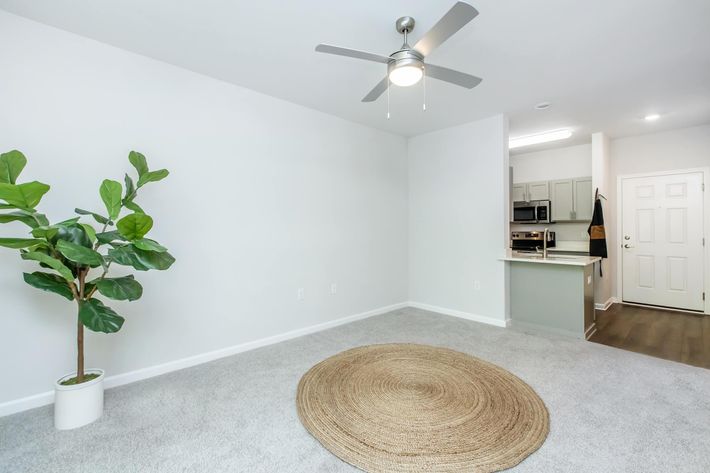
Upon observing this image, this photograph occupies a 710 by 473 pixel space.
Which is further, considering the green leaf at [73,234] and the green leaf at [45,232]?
the green leaf at [73,234]

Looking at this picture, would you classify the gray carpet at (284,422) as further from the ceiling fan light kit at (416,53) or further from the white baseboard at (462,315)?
the ceiling fan light kit at (416,53)

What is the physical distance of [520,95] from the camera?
341 centimetres

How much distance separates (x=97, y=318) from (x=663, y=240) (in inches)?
268

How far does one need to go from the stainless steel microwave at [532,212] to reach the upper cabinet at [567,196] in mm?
143

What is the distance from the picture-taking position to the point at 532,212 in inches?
217

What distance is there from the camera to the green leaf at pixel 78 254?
5.66 ft

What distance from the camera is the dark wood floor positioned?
314 cm

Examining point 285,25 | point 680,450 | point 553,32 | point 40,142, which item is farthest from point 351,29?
point 680,450

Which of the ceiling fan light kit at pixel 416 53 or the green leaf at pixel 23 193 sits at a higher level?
the ceiling fan light kit at pixel 416 53

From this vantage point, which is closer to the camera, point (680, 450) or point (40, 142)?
point (680, 450)

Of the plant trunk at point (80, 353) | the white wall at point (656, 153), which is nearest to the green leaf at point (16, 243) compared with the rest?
the plant trunk at point (80, 353)

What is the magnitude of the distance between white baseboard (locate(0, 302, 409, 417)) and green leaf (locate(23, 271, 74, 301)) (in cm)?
92

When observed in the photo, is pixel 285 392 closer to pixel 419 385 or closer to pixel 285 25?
pixel 419 385

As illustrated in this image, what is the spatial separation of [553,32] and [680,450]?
9.02 ft
